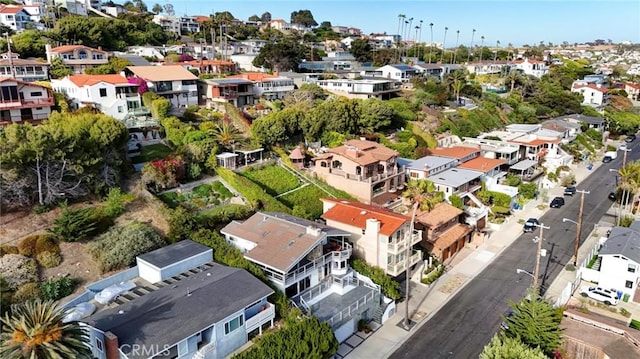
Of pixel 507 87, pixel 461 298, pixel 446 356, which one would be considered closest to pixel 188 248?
pixel 446 356

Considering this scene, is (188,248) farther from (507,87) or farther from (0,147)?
(507,87)

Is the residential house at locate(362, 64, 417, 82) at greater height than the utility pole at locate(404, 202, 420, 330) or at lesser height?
greater

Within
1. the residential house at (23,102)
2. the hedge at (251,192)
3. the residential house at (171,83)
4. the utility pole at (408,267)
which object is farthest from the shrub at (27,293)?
the residential house at (171,83)

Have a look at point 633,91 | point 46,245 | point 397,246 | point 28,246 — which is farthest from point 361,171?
point 633,91

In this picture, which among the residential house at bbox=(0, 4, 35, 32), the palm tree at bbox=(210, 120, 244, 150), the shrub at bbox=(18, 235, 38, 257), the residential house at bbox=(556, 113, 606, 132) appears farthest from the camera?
the residential house at bbox=(0, 4, 35, 32)

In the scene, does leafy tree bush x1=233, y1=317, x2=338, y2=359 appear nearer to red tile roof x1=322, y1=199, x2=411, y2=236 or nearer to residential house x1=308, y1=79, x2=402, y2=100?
red tile roof x1=322, y1=199, x2=411, y2=236

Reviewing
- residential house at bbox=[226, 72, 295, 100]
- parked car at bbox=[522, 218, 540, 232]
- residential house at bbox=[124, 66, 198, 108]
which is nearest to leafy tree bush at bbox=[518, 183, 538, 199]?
parked car at bbox=[522, 218, 540, 232]
